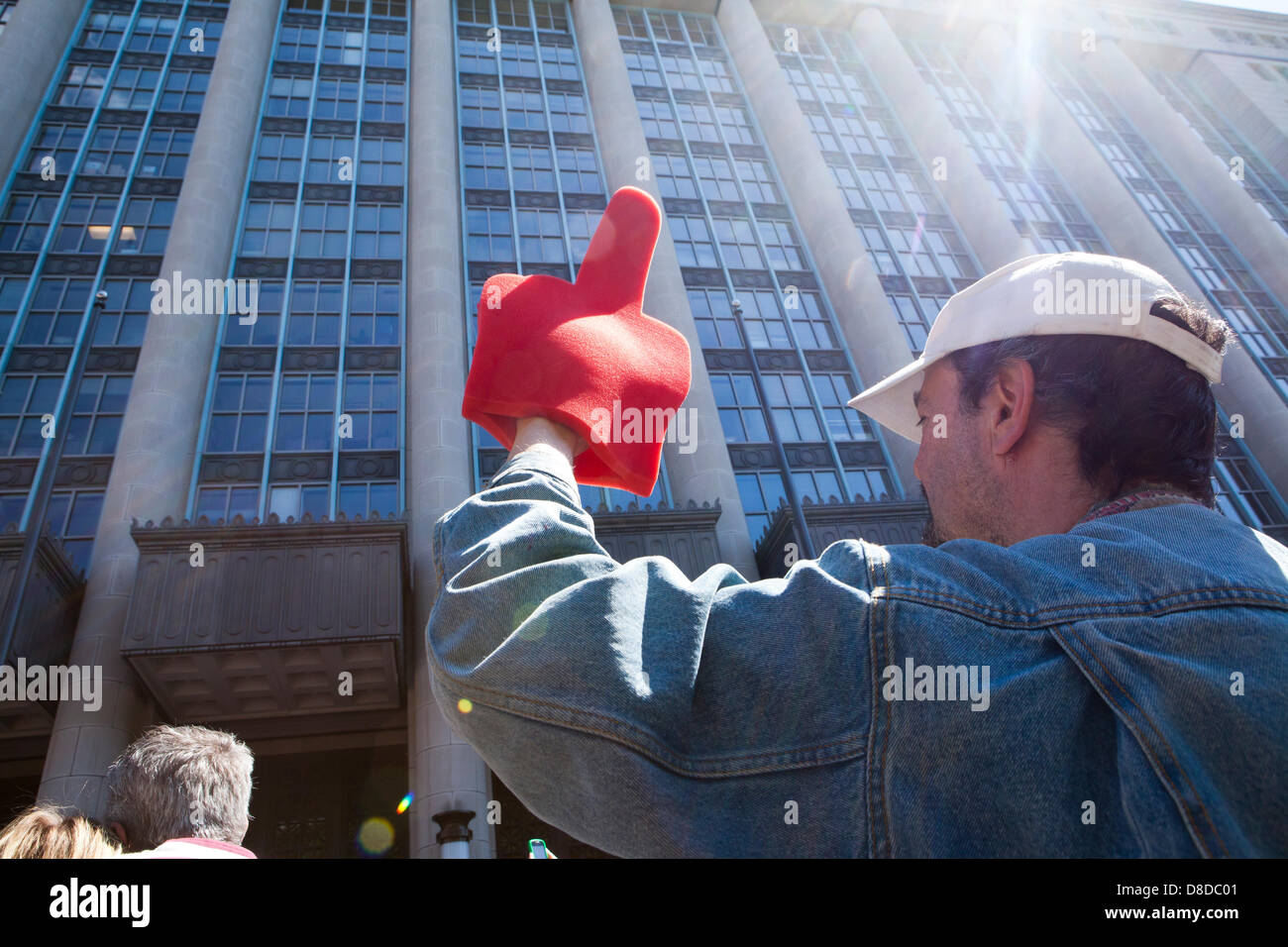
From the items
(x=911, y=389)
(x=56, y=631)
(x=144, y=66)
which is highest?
(x=144, y=66)

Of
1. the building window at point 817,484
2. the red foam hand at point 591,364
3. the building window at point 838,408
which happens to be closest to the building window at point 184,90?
the building window at point 838,408

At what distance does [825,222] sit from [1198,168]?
20653 millimetres

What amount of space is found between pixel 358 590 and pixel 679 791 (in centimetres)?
1436

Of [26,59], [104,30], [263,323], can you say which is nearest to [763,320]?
[263,323]

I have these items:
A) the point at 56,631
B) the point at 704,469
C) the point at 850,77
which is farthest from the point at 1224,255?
the point at 56,631

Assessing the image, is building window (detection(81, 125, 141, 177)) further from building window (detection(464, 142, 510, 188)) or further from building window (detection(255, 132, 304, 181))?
building window (detection(464, 142, 510, 188))

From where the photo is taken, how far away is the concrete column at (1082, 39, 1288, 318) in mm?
29656

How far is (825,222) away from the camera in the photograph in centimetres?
2497

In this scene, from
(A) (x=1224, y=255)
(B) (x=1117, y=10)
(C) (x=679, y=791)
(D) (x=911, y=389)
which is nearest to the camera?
(C) (x=679, y=791)

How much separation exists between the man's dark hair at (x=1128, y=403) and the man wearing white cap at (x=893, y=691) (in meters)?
0.25

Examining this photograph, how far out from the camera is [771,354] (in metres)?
22.4

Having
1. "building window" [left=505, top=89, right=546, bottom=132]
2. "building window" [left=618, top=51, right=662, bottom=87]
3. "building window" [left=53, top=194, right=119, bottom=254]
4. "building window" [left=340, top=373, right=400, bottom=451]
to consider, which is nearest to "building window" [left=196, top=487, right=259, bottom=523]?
"building window" [left=340, top=373, right=400, bottom=451]

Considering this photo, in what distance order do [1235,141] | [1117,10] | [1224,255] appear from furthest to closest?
[1117,10] < [1235,141] < [1224,255]

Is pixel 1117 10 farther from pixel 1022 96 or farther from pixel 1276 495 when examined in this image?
pixel 1276 495
